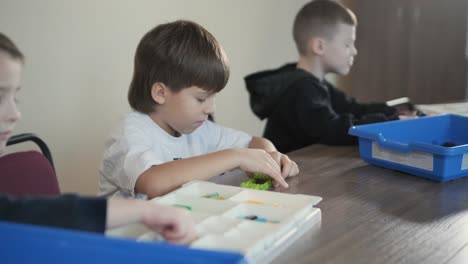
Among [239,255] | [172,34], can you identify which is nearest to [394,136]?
[172,34]

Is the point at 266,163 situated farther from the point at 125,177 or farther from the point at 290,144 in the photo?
the point at 290,144

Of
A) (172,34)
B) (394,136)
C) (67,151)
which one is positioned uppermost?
(172,34)

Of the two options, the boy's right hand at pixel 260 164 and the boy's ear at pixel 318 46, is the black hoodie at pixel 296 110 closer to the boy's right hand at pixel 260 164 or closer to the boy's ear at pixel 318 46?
the boy's ear at pixel 318 46

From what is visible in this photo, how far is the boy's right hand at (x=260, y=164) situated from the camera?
1.19 metres

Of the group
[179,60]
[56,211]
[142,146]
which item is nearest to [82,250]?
[56,211]

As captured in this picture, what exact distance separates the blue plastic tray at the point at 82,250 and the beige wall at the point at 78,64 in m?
1.44

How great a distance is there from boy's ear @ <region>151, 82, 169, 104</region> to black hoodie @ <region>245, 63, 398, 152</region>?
0.51 meters

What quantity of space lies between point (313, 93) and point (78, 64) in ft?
2.92

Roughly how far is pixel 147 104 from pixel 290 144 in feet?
2.10

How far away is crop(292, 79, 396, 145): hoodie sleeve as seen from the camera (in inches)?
65.0

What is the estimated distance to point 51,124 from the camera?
6.79 feet

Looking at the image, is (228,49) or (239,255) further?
(228,49)

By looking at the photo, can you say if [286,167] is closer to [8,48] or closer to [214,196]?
[214,196]

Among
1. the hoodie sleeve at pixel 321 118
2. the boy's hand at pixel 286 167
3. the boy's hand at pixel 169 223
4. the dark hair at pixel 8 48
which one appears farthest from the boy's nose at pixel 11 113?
the hoodie sleeve at pixel 321 118
